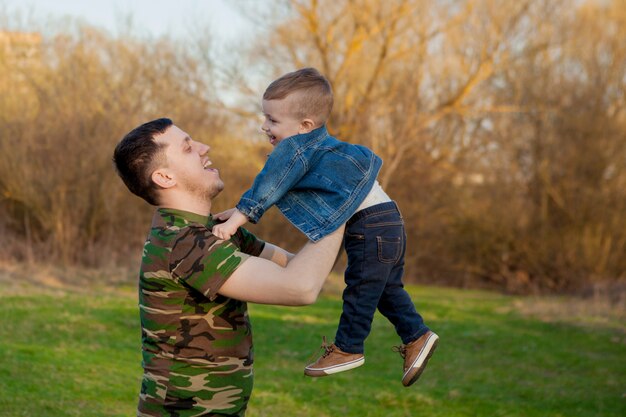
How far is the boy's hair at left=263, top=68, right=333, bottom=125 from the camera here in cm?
355

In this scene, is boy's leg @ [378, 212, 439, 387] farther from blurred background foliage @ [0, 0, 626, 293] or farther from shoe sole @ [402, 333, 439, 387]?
blurred background foliage @ [0, 0, 626, 293]

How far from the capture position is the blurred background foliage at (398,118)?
1930cm

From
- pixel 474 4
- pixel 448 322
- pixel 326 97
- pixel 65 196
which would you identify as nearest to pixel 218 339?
pixel 326 97

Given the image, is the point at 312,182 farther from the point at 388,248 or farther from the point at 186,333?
the point at 186,333

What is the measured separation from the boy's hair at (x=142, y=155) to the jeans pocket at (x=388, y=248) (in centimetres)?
92

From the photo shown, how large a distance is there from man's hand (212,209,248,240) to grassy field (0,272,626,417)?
406cm

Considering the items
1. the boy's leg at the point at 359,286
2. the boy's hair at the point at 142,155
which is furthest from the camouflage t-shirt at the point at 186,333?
the boy's leg at the point at 359,286

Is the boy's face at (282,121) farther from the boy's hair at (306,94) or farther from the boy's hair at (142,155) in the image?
the boy's hair at (142,155)

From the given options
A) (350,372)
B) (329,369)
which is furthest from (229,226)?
(350,372)

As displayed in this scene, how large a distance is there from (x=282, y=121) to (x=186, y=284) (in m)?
0.90

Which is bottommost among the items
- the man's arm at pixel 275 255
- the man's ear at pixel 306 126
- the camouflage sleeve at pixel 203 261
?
the man's arm at pixel 275 255

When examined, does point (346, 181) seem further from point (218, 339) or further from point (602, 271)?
point (602, 271)

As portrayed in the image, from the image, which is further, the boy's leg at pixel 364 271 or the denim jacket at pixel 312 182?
the boy's leg at pixel 364 271

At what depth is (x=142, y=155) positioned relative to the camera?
307cm
